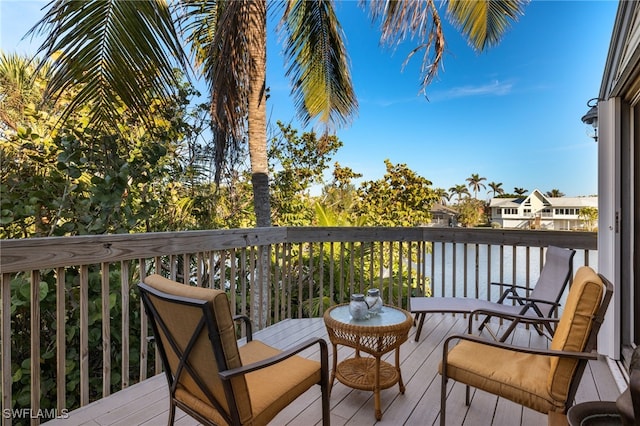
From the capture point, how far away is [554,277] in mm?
2895

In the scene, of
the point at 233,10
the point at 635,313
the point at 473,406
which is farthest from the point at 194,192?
the point at 635,313

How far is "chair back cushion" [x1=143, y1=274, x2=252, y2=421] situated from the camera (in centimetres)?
123

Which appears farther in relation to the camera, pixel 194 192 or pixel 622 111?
pixel 194 192

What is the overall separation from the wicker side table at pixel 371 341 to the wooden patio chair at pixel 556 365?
0.39 m

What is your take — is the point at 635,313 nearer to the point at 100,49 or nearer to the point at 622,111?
the point at 622,111

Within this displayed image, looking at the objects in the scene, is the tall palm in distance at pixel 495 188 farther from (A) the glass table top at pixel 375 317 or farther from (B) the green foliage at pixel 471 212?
(A) the glass table top at pixel 375 317

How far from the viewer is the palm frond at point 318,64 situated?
16.0 ft

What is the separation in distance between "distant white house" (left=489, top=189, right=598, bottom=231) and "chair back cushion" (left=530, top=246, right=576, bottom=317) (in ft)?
8.61

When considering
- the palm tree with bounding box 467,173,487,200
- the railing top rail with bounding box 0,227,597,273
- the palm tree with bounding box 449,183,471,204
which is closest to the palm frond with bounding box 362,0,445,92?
the railing top rail with bounding box 0,227,597,273

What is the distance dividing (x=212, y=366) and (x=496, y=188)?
54.8 feet

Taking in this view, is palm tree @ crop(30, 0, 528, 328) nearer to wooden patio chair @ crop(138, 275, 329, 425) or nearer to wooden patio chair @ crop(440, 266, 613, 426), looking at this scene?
wooden patio chair @ crop(138, 275, 329, 425)

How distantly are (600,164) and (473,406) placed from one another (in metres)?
2.14

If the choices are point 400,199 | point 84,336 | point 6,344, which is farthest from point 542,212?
point 6,344

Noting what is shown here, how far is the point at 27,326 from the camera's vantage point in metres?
2.62
